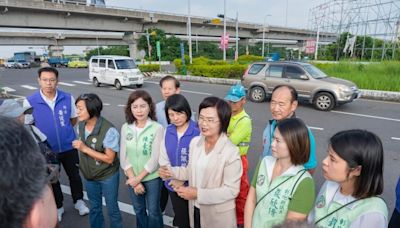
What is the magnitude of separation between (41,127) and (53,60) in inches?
1692

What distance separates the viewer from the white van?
13320mm

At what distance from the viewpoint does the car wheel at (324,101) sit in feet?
26.0

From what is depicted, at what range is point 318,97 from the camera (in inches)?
319

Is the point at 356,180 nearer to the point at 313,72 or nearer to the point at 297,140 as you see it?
the point at 297,140

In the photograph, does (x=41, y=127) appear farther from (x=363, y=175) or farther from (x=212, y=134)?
(x=363, y=175)

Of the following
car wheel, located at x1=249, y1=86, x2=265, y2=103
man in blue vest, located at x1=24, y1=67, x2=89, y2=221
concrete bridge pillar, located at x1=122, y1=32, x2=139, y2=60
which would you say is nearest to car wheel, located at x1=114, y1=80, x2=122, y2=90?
car wheel, located at x1=249, y1=86, x2=265, y2=103

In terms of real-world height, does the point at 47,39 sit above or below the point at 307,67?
above

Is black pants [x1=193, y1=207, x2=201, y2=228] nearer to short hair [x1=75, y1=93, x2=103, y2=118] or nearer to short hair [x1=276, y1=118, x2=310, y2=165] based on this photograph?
short hair [x1=276, y1=118, x2=310, y2=165]

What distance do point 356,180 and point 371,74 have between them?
11.9 meters

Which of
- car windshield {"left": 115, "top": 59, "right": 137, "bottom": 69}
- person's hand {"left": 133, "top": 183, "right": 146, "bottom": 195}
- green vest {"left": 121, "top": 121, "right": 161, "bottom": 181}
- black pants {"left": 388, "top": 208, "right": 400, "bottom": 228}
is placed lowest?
person's hand {"left": 133, "top": 183, "right": 146, "bottom": 195}

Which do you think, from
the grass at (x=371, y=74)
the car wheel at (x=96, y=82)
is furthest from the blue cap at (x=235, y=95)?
the car wheel at (x=96, y=82)

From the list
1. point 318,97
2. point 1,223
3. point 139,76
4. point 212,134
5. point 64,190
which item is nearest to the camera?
point 1,223

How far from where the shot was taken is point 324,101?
316 inches

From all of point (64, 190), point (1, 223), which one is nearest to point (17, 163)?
point (1, 223)
